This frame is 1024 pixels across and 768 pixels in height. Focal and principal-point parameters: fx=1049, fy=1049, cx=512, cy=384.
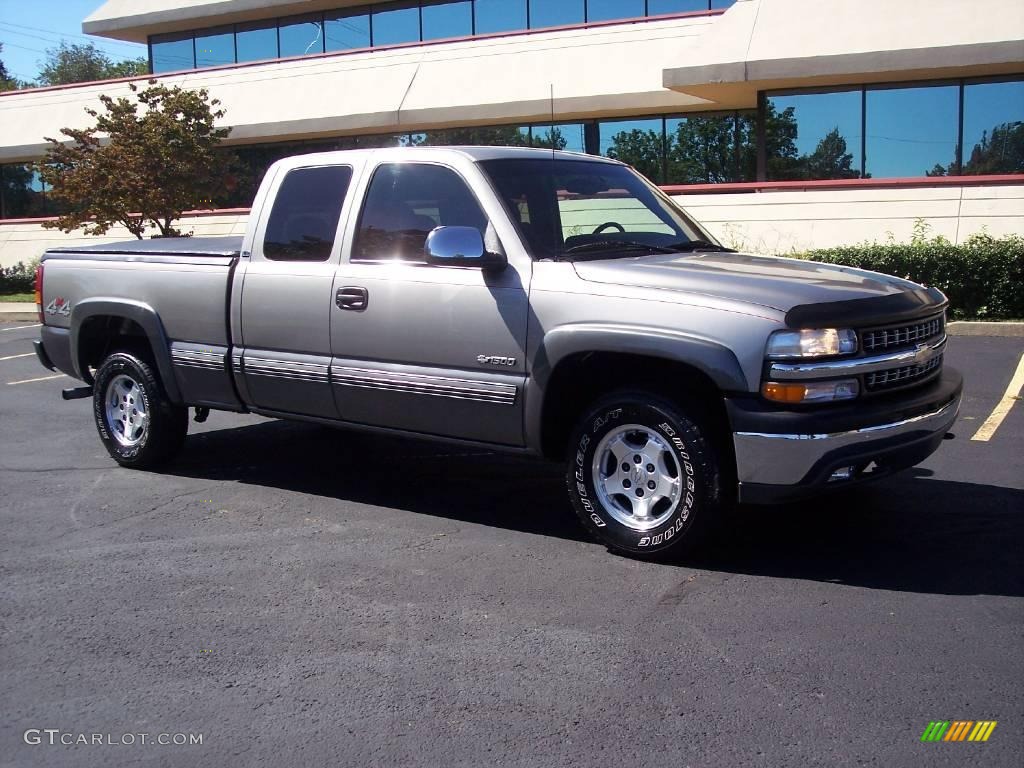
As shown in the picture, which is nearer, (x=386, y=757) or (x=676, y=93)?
(x=386, y=757)

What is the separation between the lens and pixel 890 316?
4.87 metres

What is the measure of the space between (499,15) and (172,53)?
10.7 metres

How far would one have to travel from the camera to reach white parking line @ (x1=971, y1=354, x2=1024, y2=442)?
7750mm

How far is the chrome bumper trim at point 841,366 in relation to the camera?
15.0 feet

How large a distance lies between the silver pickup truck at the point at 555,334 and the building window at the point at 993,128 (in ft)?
46.4

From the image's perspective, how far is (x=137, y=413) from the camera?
289 inches

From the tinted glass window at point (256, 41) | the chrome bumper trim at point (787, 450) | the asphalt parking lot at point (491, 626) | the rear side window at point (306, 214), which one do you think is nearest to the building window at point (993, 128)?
the asphalt parking lot at point (491, 626)

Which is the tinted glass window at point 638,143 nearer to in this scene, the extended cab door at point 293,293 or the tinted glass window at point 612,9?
the tinted glass window at point 612,9

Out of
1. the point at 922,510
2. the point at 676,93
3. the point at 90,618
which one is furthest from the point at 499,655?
the point at 676,93

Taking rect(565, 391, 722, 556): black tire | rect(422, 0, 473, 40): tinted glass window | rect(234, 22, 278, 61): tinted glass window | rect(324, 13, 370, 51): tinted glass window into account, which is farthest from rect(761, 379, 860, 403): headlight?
rect(234, 22, 278, 61): tinted glass window

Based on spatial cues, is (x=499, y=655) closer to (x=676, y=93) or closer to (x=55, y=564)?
(x=55, y=564)

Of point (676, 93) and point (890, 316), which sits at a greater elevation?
point (676, 93)

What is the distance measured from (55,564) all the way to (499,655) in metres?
2.60

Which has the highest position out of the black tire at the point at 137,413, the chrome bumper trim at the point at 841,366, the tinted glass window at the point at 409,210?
the tinted glass window at the point at 409,210
